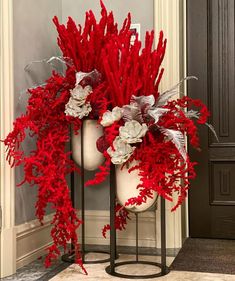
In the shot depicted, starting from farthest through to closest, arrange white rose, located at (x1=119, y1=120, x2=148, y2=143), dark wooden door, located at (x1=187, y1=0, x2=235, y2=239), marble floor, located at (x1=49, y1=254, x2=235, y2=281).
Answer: dark wooden door, located at (x1=187, y1=0, x2=235, y2=239), marble floor, located at (x1=49, y1=254, x2=235, y2=281), white rose, located at (x1=119, y1=120, x2=148, y2=143)

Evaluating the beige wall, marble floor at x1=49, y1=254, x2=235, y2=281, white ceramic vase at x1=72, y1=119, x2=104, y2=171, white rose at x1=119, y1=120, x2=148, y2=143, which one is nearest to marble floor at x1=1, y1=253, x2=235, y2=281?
marble floor at x1=49, y1=254, x2=235, y2=281

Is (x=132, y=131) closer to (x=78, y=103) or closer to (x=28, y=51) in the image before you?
(x=78, y=103)

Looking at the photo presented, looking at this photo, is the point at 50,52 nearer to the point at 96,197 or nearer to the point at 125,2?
the point at 125,2

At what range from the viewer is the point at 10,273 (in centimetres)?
208

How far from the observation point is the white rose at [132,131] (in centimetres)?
189

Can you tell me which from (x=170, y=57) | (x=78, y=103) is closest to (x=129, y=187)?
(x=78, y=103)

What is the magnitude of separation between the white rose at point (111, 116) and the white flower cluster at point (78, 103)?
17 centimetres

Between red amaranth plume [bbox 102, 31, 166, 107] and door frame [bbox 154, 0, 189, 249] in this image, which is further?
door frame [bbox 154, 0, 189, 249]

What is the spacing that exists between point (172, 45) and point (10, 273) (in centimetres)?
142

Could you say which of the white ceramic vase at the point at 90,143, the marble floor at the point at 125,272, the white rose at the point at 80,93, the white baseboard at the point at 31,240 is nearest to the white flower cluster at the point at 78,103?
the white rose at the point at 80,93

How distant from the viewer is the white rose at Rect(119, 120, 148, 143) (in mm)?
1889

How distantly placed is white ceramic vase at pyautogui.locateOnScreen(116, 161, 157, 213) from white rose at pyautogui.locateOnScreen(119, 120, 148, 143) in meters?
0.15

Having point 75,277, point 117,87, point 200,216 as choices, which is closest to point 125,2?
point 117,87

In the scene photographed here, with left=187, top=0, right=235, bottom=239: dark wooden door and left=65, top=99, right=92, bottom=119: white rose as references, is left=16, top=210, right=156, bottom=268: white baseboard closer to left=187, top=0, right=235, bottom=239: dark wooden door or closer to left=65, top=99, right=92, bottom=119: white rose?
left=187, top=0, right=235, bottom=239: dark wooden door
